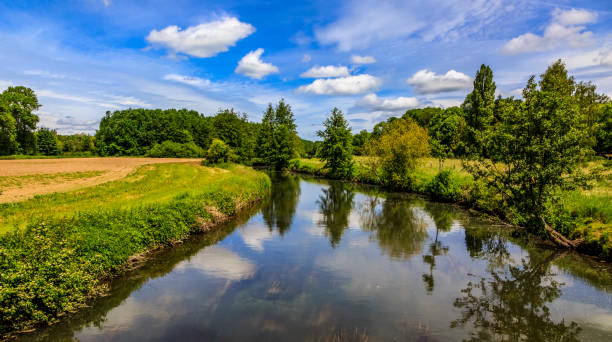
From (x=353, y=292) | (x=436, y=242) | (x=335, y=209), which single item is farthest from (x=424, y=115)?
(x=353, y=292)

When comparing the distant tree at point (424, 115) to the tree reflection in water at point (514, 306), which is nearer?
the tree reflection in water at point (514, 306)

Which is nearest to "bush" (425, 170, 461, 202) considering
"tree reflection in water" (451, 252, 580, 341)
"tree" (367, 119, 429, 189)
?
"tree" (367, 119, 429, 189)

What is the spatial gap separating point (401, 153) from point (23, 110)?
221ft

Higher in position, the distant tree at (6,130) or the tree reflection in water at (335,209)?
the distant tree at (6,130)

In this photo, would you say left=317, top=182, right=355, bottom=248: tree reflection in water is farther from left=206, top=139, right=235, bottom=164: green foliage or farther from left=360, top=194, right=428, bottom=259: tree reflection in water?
left=206, top=139, right=235, bottom=164: green foliage

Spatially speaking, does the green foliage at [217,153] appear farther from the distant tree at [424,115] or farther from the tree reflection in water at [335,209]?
the distant tree at [424,115]

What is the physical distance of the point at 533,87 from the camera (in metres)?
15.0

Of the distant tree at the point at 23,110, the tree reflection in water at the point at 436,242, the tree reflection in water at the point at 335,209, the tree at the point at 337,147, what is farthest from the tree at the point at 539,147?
the distant tree at the point at 23,110

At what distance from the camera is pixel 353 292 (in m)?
11.8

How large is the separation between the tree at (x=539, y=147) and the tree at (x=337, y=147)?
34.0 metres

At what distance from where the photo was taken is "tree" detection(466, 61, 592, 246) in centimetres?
1379

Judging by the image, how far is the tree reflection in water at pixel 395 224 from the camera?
1768cm

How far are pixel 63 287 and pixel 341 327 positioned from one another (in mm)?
8379

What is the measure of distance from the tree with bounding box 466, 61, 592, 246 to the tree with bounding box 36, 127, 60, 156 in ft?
397
